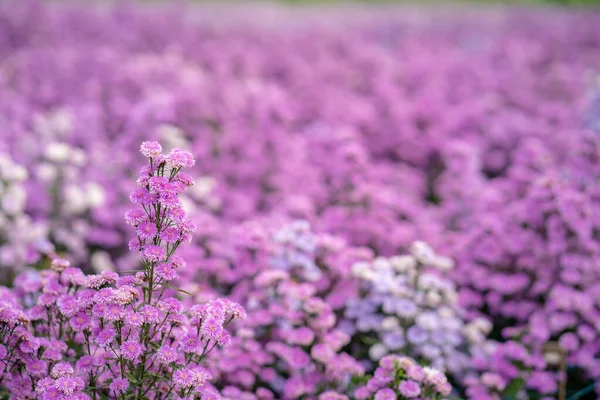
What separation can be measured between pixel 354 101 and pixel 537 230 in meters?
3.34

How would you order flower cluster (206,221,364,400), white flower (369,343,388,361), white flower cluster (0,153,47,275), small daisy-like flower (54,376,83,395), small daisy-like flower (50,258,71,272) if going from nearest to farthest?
small daisy-like flower (54,376,83,395) → small daisy-like flower (50,258,71,272) → flower cluster (206,221,364,400) → white flower (369,343,388,361) → white flower cluster (0,153,47,275)

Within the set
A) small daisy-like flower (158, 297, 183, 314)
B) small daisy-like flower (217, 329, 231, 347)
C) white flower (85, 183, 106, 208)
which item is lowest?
small daisy-like flower (217, 329, 231, 347)

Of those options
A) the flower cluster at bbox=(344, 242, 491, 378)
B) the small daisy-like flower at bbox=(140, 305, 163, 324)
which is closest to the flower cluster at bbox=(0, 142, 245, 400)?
the small daisy-like flower at bbox=(140, 305, 163, 324)

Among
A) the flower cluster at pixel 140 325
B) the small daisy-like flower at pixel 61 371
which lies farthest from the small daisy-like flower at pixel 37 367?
the small daisy-like flower at pixel 61 371

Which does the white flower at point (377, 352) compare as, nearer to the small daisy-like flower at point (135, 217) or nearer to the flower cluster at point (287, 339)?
the flower cluster at point (287, 339)

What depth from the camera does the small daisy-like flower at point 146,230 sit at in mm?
1886

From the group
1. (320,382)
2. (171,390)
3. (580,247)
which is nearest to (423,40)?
(580,247)

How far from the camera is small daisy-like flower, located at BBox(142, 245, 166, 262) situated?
6.11 feet

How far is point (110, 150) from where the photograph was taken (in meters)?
4.72

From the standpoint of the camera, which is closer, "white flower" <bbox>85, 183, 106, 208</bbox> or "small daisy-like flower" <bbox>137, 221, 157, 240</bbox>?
"small daisy-like flower" <bbox>137, 221, 157, 240</bbox>

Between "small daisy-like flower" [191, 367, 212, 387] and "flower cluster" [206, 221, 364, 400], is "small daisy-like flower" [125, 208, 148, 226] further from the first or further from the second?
"flower cluster" [206, 221, 364, 400]

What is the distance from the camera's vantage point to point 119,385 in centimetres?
187

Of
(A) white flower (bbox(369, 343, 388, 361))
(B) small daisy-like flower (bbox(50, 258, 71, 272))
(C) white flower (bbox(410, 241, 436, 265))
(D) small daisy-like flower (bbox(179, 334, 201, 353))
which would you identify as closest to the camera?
(D) small daisy-like flower (bbox(179, 334, 201, 353))

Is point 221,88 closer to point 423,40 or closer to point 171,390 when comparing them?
point 171,390
